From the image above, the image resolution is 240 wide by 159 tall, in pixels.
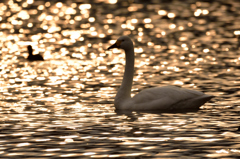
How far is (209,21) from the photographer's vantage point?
48.3m

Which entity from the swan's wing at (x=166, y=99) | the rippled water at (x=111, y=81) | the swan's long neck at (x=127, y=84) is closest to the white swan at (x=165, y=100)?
the swan's wing at (x=166, y=99)

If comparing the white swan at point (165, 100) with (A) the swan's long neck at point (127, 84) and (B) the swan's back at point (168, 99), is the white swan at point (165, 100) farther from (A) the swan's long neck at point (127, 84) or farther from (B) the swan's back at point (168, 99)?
(A) the swan's long neck at point (127, 84)

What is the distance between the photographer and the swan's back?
18703 millimetres

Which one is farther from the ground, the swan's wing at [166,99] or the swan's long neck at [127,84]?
the swan's long neck at [127,84]

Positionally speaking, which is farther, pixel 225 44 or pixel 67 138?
pixel 225 44

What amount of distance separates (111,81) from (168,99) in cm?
656

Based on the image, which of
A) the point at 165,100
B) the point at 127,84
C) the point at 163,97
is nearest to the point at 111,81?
the point at 127,84

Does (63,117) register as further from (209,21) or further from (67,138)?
(209,21)

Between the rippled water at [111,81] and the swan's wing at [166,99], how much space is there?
0.39 metres

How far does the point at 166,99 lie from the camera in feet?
61.3

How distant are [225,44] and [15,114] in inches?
778

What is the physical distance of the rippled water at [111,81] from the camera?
1431 centimetres

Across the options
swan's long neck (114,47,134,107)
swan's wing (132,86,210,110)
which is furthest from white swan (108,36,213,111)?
swan's long neck (114,47,134,107)

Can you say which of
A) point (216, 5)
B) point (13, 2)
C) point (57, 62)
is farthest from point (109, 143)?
point (13, 2)
